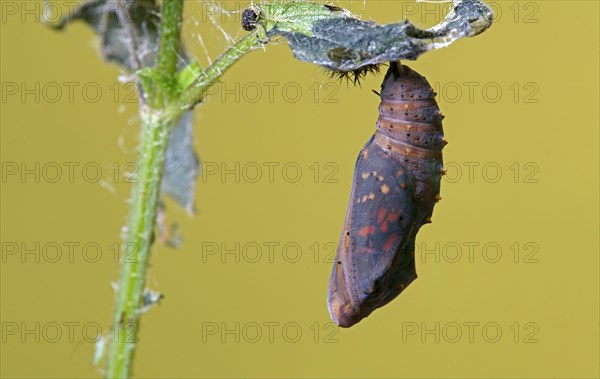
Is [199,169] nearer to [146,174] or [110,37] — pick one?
[110,37]

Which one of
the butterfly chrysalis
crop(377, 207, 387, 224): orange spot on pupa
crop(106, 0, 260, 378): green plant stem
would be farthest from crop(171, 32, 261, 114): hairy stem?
crop(377, 207, 387, 224): orange spot on pupa

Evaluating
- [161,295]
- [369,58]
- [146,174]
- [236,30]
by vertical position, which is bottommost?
[161,295]

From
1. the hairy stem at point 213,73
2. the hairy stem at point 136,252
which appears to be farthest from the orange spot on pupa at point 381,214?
the hairy stem at point 136,252

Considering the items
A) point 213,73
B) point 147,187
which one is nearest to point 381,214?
point 213,73

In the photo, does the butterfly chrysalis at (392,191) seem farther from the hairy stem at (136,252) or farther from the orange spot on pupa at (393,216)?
the hairy stem at (136,252)

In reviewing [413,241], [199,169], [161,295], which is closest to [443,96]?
[199,169]

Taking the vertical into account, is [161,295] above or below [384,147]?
below

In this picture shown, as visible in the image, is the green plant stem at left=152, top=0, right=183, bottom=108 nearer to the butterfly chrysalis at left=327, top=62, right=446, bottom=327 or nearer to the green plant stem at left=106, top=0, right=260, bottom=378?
the green plant stem at left=106, top=0, right=260, bottom=378

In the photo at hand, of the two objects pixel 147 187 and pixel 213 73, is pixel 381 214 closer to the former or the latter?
pixel 213 73
